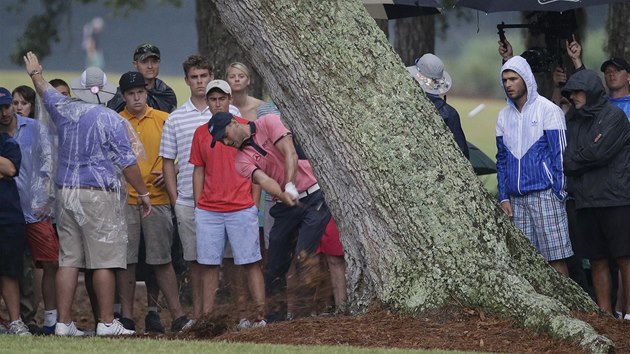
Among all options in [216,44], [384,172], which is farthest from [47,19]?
[384,172]

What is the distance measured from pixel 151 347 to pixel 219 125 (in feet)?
8.44

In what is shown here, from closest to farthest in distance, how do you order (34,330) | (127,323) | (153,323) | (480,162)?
1. (127,323)
2. (34,330)
3. (153,323)
4. (480,162)

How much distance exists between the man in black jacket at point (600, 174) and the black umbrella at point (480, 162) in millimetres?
3607

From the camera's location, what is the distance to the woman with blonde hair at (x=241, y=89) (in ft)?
45.1

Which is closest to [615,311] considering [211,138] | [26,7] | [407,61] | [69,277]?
[211,138]

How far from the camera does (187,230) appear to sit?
1306cm

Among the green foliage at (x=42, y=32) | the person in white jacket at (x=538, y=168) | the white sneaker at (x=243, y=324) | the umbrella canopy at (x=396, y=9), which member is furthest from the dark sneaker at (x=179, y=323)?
the green foliage at (x=42, y=32)

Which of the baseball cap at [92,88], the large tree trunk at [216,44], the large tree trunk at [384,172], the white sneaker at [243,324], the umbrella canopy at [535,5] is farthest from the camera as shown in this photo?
the large tree trunk at [216,44]

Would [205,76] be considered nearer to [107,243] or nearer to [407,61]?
[107,243]

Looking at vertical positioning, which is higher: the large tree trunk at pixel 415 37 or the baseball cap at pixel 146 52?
the large tree trunk at pixel 415 37

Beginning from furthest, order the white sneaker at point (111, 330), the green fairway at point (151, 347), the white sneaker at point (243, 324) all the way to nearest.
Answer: the white sneaker at point (111, 330)
the white sneaker at point (243, 324)
the green fairway at point (151, 347)

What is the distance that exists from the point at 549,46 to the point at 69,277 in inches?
216

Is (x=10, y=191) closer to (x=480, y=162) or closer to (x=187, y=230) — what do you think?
(x=187, y=230)

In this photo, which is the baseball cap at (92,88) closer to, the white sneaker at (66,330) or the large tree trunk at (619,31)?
the white sneaker at (66,330)
